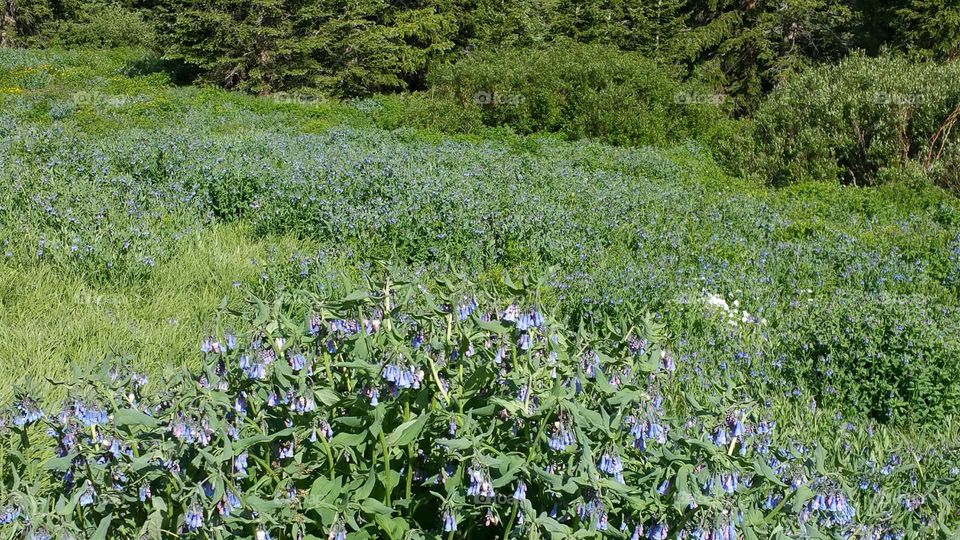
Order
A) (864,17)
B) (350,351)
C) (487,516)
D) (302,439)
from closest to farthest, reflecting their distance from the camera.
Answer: (487,516) < (302,439) < (350,351) < (864,17)

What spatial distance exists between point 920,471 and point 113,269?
4.42 metres

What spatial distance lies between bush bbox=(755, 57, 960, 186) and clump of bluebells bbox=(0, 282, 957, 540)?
8.24 meters

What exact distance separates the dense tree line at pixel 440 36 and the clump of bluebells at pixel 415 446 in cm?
1557

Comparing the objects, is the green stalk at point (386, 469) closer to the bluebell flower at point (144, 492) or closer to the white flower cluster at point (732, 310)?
the bluebell flower at point (144, 492)

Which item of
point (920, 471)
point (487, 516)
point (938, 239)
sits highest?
point (487, 516)

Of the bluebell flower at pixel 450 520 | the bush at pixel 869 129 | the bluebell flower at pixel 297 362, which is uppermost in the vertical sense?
the bluebell flower at pixel 297 362

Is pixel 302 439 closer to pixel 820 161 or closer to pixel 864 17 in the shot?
pixel 820 161

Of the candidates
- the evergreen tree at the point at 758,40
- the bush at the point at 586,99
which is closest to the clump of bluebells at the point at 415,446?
the bush at the point at 586,99

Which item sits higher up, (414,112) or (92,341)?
(92,341)

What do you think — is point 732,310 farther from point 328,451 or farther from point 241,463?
point 241,463

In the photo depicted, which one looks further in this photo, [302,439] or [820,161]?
[820,161]

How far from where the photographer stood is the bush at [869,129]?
31.0 feet

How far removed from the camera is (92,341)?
4047 millimetres

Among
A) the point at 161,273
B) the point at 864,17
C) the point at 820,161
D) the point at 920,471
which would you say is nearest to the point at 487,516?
the point at 920,471
